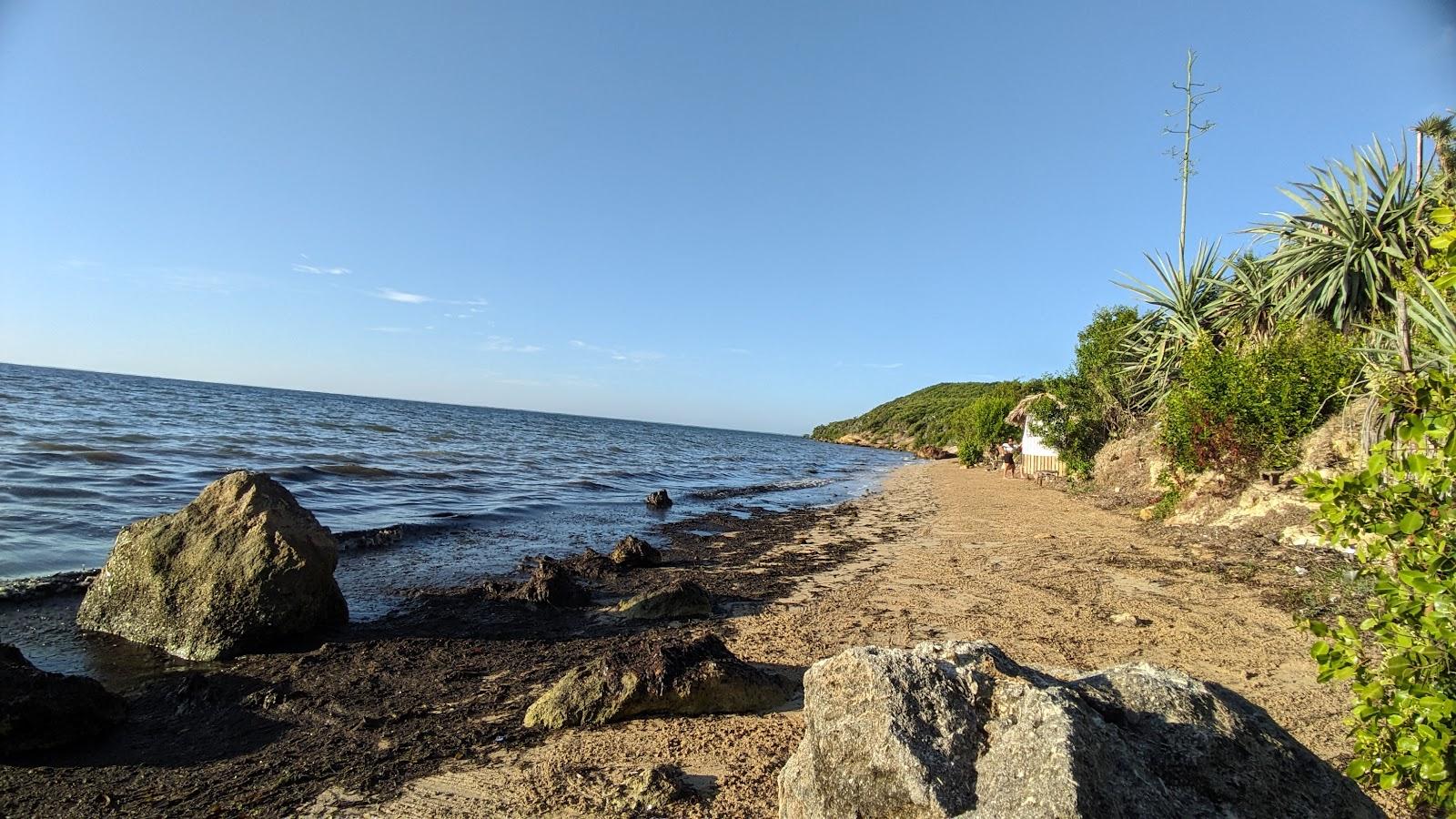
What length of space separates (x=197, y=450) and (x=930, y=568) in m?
20.3

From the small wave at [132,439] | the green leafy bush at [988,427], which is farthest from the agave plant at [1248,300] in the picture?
the small wave at [132,439]

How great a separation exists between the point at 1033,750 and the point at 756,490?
21.4 metres

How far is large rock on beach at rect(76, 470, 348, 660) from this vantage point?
605 cm

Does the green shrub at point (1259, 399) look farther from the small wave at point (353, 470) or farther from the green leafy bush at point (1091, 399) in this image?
the small wave at point (353, 470)

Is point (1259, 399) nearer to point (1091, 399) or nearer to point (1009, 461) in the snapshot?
point (1091, 399)

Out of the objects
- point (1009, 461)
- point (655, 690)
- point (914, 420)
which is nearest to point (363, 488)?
point (655, 690)

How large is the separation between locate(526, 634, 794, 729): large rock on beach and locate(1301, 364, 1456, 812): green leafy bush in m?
3.20

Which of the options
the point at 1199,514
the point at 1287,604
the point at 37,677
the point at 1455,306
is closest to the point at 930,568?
the point at 1287,604

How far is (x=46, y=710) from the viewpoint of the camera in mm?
4312

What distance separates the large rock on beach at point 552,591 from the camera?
7.77 meters

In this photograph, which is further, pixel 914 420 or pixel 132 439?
pixel 914 420

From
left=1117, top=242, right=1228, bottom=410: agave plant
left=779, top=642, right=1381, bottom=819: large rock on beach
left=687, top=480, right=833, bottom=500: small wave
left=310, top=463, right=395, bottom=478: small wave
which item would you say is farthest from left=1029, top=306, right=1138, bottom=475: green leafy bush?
left=310, top=463, right=395, bottom=478: small wave

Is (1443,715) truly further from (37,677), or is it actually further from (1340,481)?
(37,677)

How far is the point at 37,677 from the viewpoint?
4.44 meters
